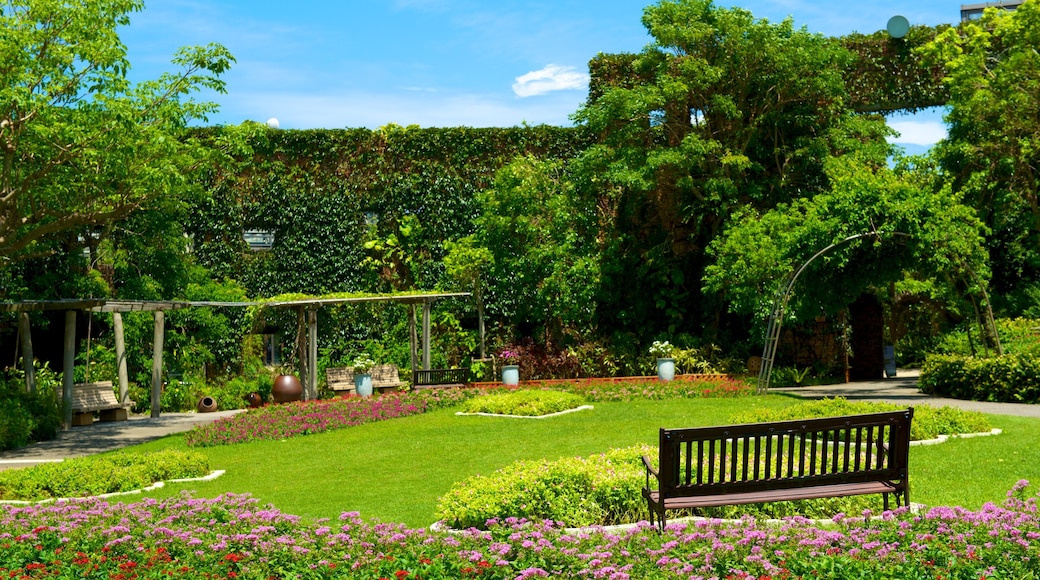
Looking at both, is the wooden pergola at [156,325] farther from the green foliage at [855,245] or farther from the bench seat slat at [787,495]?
the bench seat slat at [787,495]

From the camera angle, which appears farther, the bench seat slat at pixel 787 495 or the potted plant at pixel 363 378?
the potted plant at pixel 363 378

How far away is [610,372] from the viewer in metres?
21.0

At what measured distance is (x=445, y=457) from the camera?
34.9 feet

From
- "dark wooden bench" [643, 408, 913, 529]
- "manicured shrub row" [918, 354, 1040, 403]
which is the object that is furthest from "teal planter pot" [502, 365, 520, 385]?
"dark wooden bench" [643, 408, 913, 529]

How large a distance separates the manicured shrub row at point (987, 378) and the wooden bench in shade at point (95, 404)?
14.0m

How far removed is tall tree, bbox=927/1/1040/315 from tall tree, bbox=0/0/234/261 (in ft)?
48.7

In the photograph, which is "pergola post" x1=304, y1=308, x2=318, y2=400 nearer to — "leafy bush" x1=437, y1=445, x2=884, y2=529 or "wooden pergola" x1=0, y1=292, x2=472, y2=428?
"wooden pergola" x1=0, y1=292, x2=472, y2=428

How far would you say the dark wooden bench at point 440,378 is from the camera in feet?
62.2

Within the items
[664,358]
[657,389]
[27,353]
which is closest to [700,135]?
[664,358]

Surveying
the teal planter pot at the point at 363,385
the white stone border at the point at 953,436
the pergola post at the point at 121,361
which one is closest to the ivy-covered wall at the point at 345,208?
the teal planter pot at the point at 363,385

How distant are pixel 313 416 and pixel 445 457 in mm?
4547

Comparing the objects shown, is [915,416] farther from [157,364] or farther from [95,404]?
[95,404]

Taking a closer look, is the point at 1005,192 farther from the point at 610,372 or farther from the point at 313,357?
the point at 313,357

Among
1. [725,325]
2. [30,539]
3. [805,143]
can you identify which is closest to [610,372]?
[725,325]
